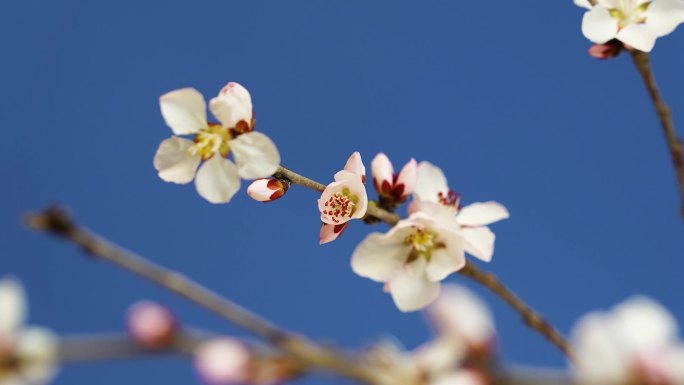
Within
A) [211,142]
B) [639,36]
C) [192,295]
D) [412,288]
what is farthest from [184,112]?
[639,36]

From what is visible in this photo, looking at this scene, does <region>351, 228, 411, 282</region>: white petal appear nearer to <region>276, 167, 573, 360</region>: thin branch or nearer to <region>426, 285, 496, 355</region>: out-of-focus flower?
<region>276, 167, 573, 360</region>: thin branch

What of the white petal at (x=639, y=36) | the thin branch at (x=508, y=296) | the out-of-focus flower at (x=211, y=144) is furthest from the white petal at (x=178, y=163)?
the white petal at (x=639, y=36)

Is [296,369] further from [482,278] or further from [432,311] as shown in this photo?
[482,278]

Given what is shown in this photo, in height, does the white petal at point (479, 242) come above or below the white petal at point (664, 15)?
below

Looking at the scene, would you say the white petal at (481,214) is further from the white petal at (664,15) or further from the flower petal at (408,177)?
the white petal at (664,15)

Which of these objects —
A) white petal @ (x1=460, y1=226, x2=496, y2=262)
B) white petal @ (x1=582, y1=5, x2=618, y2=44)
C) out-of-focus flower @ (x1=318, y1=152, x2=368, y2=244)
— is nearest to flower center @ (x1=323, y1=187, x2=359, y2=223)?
out-of-focus flower @ (x1=318, y1=152, x2=368, y2=244)

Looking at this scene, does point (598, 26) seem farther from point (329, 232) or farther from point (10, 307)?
point (10, 307)
